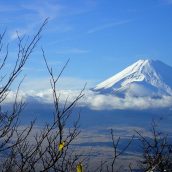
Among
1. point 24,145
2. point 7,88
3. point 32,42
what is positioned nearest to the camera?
point 7,88

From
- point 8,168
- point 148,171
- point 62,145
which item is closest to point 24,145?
Answer: point 8,168

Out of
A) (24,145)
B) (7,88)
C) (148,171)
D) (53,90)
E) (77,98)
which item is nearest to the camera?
(148,171)

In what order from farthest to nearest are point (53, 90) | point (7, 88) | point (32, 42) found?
point (32, 42) → point (7, 88) → point (53, 90)

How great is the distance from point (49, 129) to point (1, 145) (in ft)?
2.72

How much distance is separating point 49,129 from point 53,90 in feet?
2.39

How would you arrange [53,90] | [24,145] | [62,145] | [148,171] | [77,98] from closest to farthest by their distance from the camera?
[148,171] < [62,145] < [53,90] < [77,98] < [24,145]

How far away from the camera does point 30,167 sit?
7.60 meters

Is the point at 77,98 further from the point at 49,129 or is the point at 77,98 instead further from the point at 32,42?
the point at 32,42

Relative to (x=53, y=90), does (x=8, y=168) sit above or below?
below

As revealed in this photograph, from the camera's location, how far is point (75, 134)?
7605 mm

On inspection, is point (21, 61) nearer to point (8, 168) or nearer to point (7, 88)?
point (7, 88)

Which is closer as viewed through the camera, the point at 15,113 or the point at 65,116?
the point at 65,116

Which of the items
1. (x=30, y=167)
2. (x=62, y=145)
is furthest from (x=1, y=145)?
(x=62, y=145)

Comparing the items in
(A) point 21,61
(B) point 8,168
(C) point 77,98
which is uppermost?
(A) point 21,61
